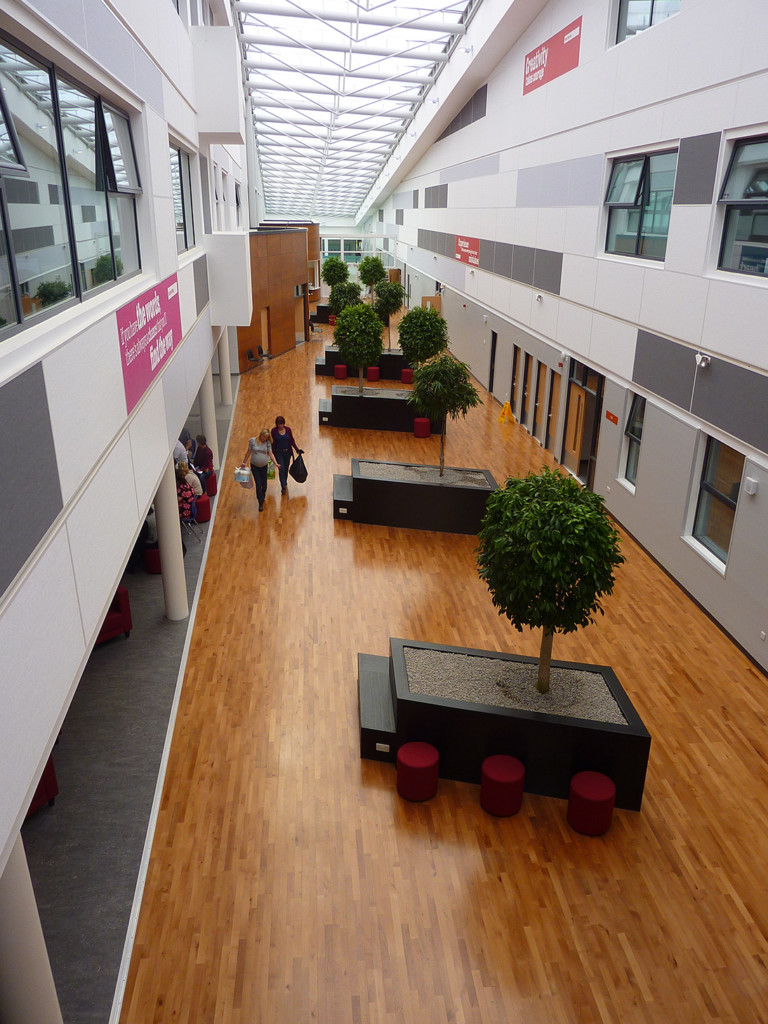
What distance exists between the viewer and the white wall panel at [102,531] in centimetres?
401

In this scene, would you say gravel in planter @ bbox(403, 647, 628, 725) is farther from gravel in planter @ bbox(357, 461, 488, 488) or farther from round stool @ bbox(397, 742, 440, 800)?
gravel in planter @ bbox(357, 461, 488, 488)

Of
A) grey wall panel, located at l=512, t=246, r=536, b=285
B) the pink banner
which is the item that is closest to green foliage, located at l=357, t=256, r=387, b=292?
grey wall panel, located at l=512, t=246, r=536, b=285

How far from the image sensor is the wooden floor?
475cm

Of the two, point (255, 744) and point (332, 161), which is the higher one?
point (332, 161)

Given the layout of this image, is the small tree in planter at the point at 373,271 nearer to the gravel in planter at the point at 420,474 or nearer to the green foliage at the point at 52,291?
the gravel in planter at the point at 420,474

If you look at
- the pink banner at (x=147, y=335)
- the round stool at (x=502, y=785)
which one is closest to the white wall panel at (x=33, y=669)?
the pink banner at (x=147, y=335)

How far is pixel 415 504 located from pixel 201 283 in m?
4.93

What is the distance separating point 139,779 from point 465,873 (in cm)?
302

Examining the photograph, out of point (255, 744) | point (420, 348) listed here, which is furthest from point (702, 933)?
point (420, 348)

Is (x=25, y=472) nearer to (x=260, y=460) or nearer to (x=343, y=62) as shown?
(x=260, y=460)

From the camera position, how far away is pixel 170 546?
8.60 meters

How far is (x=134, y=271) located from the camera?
21.8 feet

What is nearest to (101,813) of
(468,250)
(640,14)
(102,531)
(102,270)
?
(102,531)

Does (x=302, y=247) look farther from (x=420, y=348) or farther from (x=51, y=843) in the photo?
(x=51, y=843)
